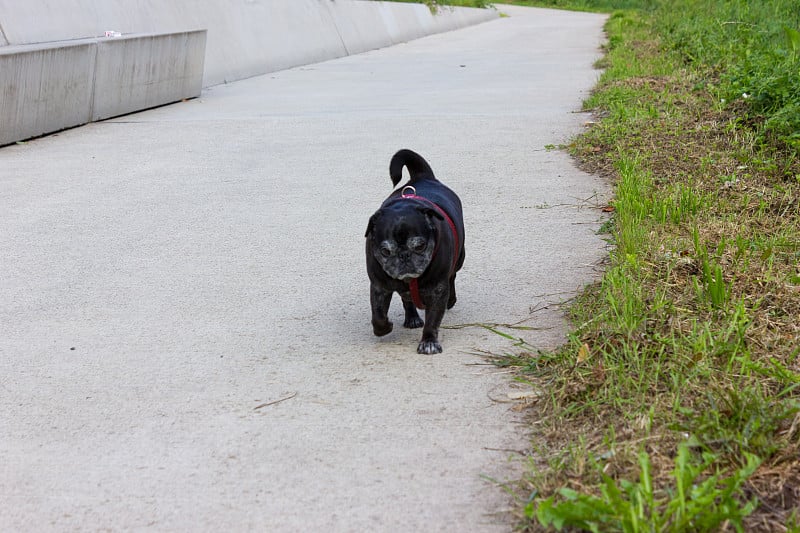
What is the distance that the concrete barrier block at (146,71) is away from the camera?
10797mm

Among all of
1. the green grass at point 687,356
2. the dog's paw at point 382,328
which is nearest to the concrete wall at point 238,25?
the green grass at point 687,356

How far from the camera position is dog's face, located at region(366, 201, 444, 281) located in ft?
13.2

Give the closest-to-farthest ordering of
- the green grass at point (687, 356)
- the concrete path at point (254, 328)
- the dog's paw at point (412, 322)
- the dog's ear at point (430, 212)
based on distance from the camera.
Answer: the green grass at point (687, 356), the concrete path at point (254, 328), the dog's ear at point (430, 212), the dog's paw at point (412, 322)

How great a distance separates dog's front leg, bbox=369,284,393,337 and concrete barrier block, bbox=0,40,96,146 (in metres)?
5.92

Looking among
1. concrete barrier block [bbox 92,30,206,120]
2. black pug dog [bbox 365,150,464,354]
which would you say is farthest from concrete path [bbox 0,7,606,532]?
concrete barrier block [bbox 92,30,206,120]

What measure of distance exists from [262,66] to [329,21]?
405 cm

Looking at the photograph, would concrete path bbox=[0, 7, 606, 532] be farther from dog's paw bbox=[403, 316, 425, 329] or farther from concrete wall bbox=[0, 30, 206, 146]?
concrete wall bbox=[0, 30, 206, 146]

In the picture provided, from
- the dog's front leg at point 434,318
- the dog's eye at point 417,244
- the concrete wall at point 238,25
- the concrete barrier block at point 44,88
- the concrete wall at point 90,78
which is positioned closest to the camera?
the dog's eye at point 417,244

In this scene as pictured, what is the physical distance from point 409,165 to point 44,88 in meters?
5.99

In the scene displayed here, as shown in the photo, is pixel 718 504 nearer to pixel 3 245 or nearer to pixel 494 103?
pixel 3 245

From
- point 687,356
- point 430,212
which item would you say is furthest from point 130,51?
point 687,356

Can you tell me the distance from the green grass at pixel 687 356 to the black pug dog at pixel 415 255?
445 mm

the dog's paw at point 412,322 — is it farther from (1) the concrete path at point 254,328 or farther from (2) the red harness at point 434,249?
(2) the red harness at point 434,249

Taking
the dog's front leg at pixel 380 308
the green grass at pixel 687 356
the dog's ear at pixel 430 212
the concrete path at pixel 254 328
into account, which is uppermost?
the dog's ear at pixel 430 212
